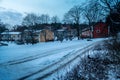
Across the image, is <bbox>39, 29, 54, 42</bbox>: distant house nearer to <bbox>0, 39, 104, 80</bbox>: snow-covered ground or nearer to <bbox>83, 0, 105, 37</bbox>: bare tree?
<bbox>0, 39, 104, 80</bbox>: snow-covered ground

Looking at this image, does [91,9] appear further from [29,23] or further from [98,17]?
[29,23]

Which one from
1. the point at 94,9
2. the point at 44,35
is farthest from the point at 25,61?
the point at 44,35

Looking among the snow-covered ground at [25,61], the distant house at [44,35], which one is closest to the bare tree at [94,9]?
the snow-covered ground at [25,61]

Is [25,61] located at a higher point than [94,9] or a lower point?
lower

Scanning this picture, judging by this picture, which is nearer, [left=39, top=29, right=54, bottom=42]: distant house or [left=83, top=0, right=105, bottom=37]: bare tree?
[left=83, top=0, right=105, bottom=37]: bare tree

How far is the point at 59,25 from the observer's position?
520ft

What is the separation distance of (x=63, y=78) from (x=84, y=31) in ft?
332

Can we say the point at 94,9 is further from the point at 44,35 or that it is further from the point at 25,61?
the point at 44,35

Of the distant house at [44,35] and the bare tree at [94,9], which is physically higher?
the bare tree at [94,9]

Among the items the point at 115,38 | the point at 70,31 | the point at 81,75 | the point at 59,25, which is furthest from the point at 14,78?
the point at 59,25

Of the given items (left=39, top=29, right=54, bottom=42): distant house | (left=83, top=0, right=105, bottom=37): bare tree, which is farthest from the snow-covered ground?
(left=39, top=29, right=54, bottom=42): distant house

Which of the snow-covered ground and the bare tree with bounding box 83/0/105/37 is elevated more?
the bare tree with bounding box 83/0/105/37

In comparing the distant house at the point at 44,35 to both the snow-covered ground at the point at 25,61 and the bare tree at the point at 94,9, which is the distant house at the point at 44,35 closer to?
the snow-covered ground at the point at 25,61

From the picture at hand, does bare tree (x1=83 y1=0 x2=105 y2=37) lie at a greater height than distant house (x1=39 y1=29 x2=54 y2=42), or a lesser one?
greater
